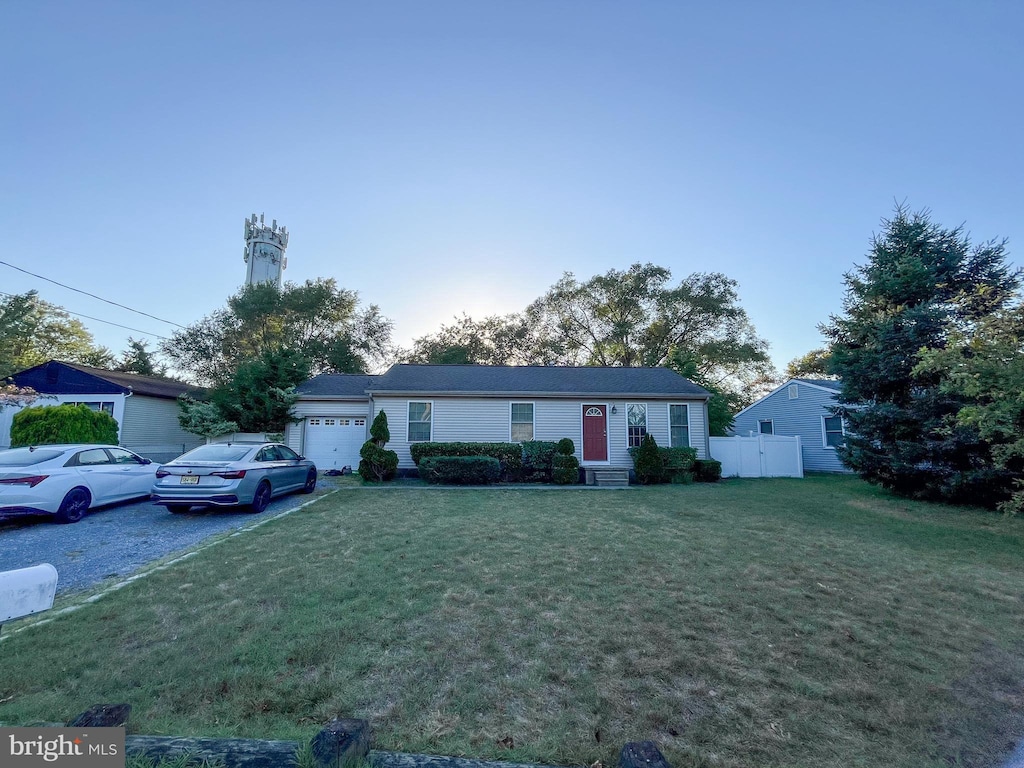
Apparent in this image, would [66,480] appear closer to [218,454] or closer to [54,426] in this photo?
[218,454]

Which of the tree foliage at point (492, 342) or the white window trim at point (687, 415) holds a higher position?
the tree foliage at point (492, 342)

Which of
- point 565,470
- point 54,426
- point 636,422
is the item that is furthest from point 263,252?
point 636,422

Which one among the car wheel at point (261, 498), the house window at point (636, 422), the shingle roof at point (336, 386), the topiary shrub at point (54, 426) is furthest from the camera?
the shingle roof at point (336, 386)

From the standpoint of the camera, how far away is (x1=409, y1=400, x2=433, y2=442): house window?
14195 millimetres

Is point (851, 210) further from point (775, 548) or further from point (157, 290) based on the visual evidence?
A: point (157, 290)

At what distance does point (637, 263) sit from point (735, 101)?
19.9 m

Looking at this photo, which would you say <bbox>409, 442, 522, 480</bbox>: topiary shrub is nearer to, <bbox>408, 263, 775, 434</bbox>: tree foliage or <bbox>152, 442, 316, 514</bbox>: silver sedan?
<bbox>152, 442, 316, 514</bbox>: silver sedan

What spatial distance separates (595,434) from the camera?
1438 centimetres

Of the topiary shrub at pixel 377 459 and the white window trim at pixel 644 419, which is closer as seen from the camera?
the topiary shrub at pixel 377 459

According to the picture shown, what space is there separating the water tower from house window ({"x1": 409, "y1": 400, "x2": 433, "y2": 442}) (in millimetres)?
22938

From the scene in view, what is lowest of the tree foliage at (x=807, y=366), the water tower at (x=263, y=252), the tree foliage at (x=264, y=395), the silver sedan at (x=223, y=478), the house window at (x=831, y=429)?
the silver sedan at (x=223, y=478)

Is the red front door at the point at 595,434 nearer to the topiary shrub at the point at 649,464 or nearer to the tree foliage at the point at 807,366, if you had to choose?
the topiary shrub at the point at 649,464

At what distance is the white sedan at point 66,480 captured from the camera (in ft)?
21.4

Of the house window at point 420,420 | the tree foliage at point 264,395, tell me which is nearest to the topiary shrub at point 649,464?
the house window at point 420,420
